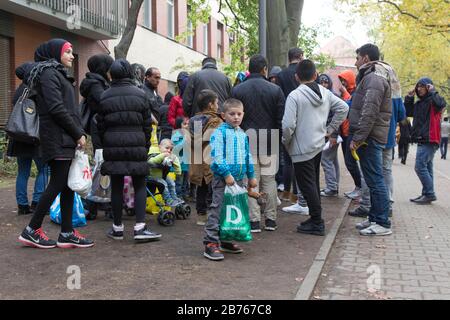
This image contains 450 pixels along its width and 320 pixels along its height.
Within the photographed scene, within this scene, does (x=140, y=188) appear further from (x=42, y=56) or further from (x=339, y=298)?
(x=339, y=298)

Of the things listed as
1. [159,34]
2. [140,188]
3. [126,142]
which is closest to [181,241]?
[140,188]

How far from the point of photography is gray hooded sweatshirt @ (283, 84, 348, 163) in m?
6.59

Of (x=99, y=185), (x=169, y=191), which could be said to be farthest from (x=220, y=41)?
(x=99, y=185)

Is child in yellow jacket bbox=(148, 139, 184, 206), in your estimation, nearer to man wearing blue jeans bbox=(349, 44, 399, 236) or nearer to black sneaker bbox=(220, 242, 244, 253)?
black sneaker bbox=(220, 242, 244, 253)

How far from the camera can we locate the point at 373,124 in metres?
6.51

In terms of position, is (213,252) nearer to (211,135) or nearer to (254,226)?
(211,135)

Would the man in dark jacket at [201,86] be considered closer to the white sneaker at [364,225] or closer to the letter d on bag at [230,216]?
the white sneaker at [364,225]

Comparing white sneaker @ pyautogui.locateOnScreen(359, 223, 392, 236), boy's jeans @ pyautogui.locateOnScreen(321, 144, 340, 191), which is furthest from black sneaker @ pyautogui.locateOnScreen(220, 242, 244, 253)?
boy's jeans @ pyautogui.locateOnScreen(321, 144, 340, 191)

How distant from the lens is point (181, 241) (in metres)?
6.18

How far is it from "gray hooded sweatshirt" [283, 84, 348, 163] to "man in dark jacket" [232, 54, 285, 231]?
0.25 metres

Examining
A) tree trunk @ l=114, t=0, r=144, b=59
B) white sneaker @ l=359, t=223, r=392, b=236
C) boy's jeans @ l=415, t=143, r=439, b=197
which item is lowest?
white sneaker @ l=359, t=223, r=392, b=236

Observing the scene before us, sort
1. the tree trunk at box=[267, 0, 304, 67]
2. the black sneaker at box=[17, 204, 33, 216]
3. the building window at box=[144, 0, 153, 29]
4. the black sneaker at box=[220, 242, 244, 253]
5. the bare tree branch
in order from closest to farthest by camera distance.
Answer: the black sneaker at box=[220, 242, 244, 253] < the black sneaker at box=[17, 204, 33, 216] < the tree trunk at box=[267, 0, 304, 67] < the building window at box=[144, 0, 153, 29] < the bare tree branch

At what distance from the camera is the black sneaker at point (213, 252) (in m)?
5.35

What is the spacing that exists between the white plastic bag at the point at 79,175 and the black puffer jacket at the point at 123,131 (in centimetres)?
21
